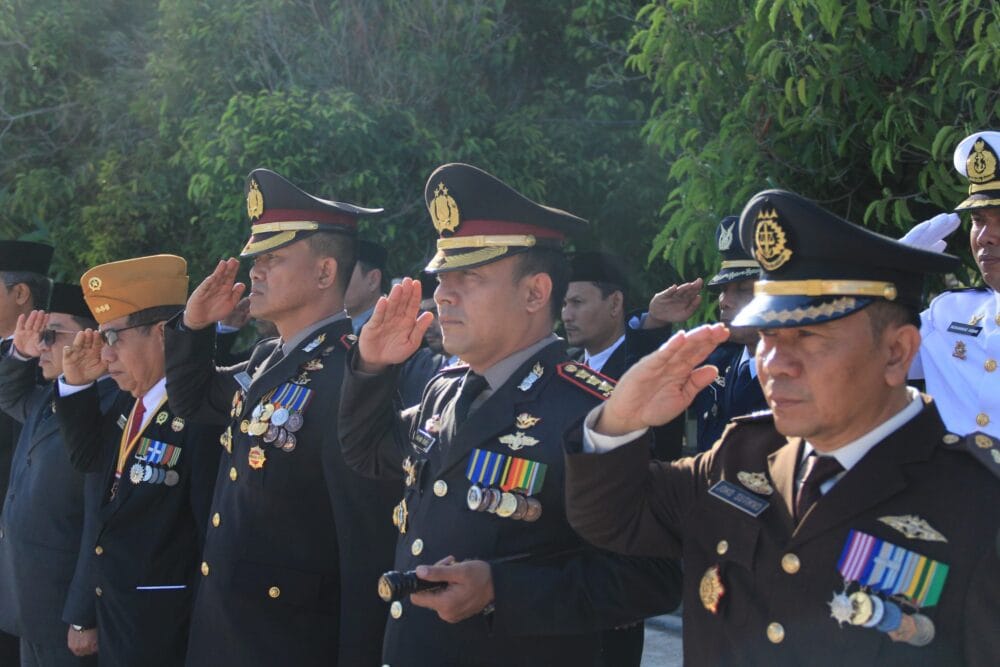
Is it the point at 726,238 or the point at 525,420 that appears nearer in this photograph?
the point at 525,420

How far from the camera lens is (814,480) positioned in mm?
2215

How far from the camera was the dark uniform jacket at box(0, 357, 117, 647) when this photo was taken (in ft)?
16.2

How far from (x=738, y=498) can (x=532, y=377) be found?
0.98m

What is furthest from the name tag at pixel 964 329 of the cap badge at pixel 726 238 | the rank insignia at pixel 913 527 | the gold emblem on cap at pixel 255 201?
the gold emblem on cap at pixel 255 201

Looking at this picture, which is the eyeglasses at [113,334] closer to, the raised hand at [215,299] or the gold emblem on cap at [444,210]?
the raised hand at [215,299]

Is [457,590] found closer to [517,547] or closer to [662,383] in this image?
[517,547]

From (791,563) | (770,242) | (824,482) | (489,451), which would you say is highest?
(770,242)

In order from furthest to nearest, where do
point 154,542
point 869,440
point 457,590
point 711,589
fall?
1. point 154,542
2. point 457,590
3. point 711,589
4. point 869,440

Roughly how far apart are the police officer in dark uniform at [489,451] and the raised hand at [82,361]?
A: 1890mm

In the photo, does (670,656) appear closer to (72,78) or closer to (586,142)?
(586,142)

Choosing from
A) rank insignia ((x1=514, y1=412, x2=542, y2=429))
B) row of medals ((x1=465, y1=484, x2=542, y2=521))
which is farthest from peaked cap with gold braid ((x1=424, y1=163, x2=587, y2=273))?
row of medals ((x1=465, y1=484, x2=542, y2=521))

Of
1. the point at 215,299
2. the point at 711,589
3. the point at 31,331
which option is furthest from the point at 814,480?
the point at 31,331

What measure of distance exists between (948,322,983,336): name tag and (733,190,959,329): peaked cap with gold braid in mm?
1530

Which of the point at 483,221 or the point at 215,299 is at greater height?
the point at 483,221
